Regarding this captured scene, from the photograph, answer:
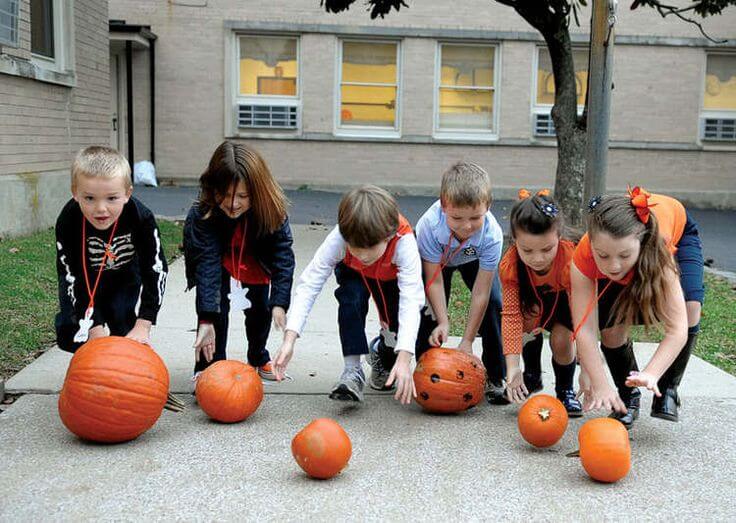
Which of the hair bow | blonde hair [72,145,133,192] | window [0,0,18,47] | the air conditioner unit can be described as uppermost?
window [0,0,18,47]

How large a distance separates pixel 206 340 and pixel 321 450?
1.31 m

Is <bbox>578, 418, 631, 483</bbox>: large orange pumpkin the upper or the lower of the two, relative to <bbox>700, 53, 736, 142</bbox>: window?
lower

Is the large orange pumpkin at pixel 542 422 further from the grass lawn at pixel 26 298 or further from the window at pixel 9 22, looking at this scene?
the window at pixel 9 22

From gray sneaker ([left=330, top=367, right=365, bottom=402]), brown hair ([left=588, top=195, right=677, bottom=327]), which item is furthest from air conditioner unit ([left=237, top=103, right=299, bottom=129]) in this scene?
brown hair ([left=588, top=195, right=677, bottom=327])

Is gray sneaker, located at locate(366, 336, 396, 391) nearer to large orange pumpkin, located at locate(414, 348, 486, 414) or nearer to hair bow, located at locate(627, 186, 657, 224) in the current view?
large orange pumpkin, located at locate(414, 348, 486, 414)

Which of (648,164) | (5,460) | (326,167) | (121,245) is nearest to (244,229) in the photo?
(121,245)

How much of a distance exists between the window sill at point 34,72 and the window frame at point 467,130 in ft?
30.7

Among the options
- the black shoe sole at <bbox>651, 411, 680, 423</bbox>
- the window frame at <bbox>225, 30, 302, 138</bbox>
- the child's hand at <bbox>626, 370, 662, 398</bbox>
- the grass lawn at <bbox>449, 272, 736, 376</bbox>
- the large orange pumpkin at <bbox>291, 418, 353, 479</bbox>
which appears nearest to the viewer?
the large orange pumpkin at <bbox>291, 418, 353, 479</bbox>

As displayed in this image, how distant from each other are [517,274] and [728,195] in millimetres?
16517

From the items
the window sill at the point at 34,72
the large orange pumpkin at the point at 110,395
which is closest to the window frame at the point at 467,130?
the window sill at the point at 34,72

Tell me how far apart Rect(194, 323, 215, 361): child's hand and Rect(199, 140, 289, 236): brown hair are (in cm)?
56

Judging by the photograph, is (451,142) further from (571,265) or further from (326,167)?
(571,265)

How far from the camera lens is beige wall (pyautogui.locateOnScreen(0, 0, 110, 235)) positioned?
29.8 feet

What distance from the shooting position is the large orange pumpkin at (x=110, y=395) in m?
3.45
